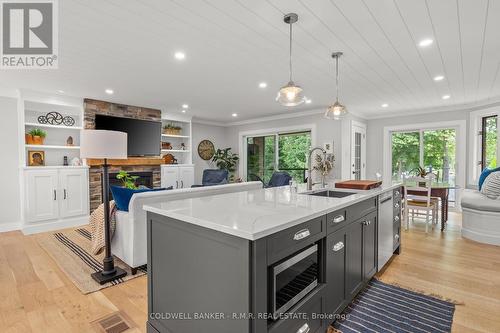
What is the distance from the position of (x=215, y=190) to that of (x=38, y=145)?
3659mm

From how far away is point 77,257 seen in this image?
3.15 meters

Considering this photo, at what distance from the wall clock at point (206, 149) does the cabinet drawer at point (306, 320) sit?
20.7ft

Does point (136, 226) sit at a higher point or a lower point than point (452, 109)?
lower

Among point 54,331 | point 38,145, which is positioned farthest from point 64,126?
point 54,331

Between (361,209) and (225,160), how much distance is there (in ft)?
19.2

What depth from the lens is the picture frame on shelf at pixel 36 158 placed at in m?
4.54

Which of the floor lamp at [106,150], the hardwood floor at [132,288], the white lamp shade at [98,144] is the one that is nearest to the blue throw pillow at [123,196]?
the floor lamp at [106,150]

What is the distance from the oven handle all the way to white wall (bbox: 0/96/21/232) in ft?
17.6

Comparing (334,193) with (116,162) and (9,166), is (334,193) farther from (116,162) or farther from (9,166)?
(9,166)

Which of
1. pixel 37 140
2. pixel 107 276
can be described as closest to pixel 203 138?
pixel 37 140

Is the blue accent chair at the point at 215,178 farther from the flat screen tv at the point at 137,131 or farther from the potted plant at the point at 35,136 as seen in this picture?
the potted plant at the point at 35,136

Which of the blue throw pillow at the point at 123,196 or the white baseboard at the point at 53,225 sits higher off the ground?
the blue throw pillow at the point at 123,196

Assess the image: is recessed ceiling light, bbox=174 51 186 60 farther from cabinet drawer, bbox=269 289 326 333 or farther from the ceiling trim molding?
the ceiling trim molding

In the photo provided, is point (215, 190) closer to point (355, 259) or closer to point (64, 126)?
point (355, 259)
